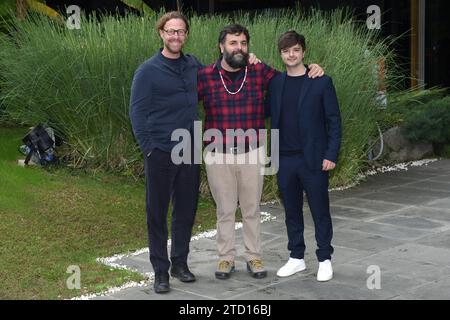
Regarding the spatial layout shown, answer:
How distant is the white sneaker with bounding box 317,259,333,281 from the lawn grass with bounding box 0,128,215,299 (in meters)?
1.45

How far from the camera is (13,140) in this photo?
11.1 metres

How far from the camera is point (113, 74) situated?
30.5 feet

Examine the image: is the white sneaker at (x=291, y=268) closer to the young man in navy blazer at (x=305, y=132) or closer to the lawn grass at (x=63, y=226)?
the young man in navy blazer at (x=305, y=132)

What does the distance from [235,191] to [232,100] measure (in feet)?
2.41

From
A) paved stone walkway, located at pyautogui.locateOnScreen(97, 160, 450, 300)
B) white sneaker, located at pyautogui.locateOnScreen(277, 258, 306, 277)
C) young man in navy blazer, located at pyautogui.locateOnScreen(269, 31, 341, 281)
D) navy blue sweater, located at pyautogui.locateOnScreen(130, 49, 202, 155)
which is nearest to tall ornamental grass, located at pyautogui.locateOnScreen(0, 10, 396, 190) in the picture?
paved stone walkway, located at pyautogui.locateOnScreen(97, 160, 450, 300)

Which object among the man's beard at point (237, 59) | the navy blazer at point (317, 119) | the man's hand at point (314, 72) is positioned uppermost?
the man's beard at point (237, 59)

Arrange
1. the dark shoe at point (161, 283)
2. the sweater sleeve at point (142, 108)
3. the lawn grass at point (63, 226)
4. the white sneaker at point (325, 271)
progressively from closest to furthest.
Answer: the sweater sleeve at point (142, 108)
the dark shoe at point (161, 283)
the white sneaker at point (325, 271)
the lawn grass at point (63, 226)

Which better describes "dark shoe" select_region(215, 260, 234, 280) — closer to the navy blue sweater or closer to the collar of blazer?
the navy blue sweater

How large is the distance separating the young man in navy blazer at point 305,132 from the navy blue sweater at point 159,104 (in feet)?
2.37

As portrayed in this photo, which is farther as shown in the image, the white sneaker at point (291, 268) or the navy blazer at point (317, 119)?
the white sneaker at point (291, 268)

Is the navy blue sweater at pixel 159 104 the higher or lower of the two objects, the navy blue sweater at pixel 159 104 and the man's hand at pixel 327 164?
the higher

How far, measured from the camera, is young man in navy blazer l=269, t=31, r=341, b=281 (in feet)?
19.2

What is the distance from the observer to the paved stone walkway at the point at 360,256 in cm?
577

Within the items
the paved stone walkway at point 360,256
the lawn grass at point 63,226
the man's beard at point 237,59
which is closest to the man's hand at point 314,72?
the man's beard at point 237,59
